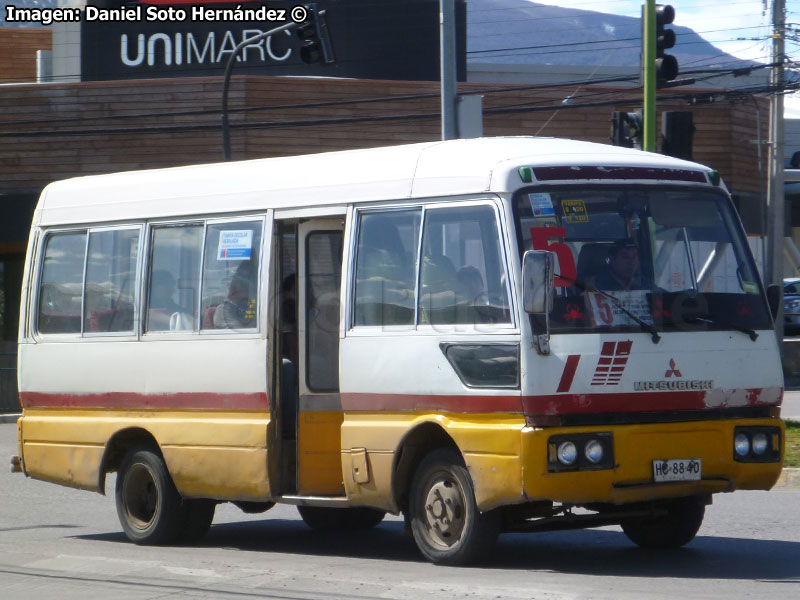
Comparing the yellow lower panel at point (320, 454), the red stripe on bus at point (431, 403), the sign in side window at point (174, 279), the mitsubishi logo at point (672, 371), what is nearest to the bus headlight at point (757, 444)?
the mitsubishi logo at point (672, 371)

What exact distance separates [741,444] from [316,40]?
14320 mm

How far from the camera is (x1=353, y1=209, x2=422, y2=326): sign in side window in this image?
9.09 metres

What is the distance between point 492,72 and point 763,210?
33.3 ft

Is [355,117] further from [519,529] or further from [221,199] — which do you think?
[519,529]

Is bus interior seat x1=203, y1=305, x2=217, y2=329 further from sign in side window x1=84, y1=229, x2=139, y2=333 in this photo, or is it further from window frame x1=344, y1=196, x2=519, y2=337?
window frame x1=344, y1=196, x2=519, y2=337

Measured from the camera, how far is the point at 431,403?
8750 mm

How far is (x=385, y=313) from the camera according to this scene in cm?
922

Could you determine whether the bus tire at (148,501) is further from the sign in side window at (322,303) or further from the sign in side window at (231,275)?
the sign in side window at (322,303)

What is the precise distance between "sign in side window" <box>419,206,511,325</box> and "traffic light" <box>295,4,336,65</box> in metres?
13.0

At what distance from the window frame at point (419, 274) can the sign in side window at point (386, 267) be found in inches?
1.0

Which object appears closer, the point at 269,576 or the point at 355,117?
the point at 269,576

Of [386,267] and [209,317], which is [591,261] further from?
[209,317]

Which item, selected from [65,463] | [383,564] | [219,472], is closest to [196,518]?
[219,472]

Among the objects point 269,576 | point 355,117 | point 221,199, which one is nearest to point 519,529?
point 269,576
